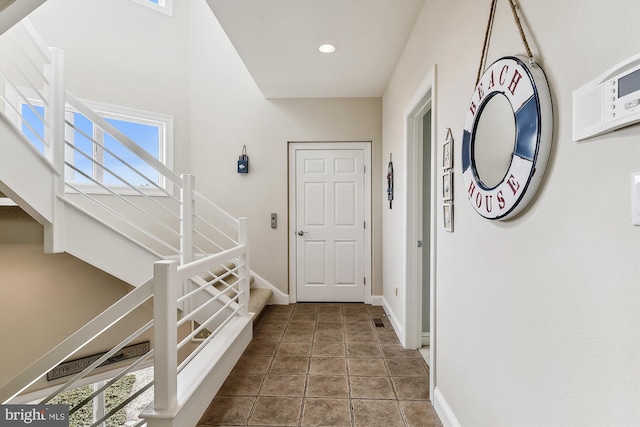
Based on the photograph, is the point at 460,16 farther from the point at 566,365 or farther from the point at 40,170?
the point at 40,170

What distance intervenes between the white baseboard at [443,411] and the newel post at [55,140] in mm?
2497

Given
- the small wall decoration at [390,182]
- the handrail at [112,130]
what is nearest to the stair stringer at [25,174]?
the handrail at [112,130]

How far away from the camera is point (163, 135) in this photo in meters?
3.84

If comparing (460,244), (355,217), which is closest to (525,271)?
(460,244)

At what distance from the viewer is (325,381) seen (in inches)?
83.8

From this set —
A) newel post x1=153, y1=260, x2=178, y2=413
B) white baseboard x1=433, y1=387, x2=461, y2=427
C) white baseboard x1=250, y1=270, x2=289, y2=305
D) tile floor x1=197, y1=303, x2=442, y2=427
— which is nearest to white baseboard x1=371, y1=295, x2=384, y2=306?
tile floor x1=197, y1=303, x2=442, y2=427

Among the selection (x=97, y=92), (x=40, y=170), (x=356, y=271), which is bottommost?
(x=356, y=271)

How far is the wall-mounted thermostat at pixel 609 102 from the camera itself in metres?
0.61

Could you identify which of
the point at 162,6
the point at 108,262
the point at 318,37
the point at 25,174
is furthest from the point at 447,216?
the point at 162,6

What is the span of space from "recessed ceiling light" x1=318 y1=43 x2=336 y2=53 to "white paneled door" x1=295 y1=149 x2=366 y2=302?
1354mm

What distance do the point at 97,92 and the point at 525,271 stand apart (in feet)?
13.6

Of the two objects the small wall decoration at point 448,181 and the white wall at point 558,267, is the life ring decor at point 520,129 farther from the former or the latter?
the small wall decoration at point 448,181

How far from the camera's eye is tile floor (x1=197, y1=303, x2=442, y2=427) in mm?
1772

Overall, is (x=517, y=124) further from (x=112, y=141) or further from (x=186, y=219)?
(x=112, y=141)
